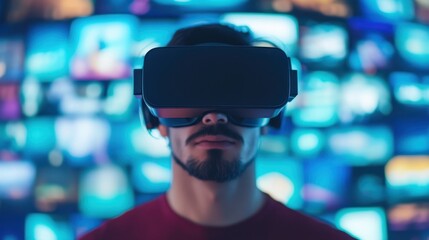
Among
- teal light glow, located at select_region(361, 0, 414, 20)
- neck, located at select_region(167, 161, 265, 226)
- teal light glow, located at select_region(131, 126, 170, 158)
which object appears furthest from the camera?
teal light glow, located at select_region(361, 0, 414, 20)

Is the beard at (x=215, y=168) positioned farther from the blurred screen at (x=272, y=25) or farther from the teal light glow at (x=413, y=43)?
the teal light glow at (x=413, y=43)

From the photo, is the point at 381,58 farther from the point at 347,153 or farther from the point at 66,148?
the point at 66,148

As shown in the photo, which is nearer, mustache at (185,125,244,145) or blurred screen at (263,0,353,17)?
mustache at (185,125,244,145)

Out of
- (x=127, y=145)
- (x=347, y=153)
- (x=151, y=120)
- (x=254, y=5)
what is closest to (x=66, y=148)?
(x=127, y=145)

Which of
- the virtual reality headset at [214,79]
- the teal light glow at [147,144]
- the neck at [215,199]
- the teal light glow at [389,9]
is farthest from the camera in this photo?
the teal light glow at [389,9]

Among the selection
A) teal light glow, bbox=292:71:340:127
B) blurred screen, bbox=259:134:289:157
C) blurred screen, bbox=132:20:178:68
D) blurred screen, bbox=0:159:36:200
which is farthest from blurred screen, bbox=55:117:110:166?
teal light glow, bbox=292:71:340:127

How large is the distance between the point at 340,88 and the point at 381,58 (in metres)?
0.16

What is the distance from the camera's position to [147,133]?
4.39 ft

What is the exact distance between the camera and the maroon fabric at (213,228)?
0.83 m

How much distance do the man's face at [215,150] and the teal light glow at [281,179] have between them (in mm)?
558

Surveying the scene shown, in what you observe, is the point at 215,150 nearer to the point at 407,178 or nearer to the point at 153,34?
the point at 153,34

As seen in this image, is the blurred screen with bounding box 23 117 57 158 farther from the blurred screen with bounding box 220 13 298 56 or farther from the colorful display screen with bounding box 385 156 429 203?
the colorful display screen with bounding box 385 156 429 203

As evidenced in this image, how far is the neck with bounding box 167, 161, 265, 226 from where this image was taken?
0.83m

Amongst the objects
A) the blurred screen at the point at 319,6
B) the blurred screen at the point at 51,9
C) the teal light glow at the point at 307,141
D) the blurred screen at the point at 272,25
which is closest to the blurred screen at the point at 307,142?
the teal light glow at the point at 307,141
